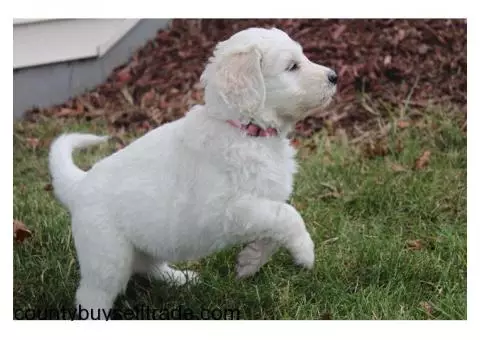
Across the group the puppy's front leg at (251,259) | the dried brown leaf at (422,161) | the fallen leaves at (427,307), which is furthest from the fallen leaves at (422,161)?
the puppy's front leg at (251,259)

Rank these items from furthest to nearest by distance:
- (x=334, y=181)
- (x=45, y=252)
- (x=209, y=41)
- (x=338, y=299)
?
(x=209, y=41)
(x=334, y=181)
(x=45, y=252)
(x=338, y=299)

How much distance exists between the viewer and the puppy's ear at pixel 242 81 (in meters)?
2.90

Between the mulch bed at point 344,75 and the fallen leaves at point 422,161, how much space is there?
0.57 m

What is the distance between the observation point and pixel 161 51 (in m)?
5.04

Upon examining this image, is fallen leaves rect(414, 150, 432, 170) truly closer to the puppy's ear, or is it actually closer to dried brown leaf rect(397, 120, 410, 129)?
dried brown leaf rect(397, 120, 410, 129)

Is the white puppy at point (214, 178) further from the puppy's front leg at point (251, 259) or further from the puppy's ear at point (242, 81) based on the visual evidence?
the puppy's front leg at point (251, 259)

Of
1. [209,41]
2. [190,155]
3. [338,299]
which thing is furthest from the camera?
[209,41]

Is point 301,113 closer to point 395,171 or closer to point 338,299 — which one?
point 338,299

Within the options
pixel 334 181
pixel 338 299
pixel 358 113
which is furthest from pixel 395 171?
pixel 338 299

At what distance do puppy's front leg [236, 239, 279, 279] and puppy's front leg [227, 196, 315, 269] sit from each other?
0.31 metres
